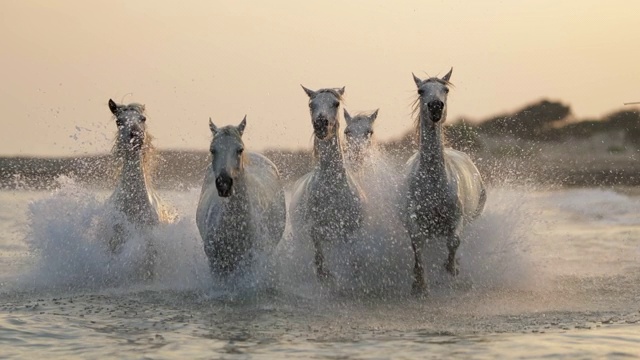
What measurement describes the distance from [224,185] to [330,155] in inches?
58.8

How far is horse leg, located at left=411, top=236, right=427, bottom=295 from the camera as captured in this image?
9.27 metres

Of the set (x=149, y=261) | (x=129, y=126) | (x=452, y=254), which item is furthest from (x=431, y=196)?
(x=129, y=126)

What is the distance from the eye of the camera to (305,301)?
875 cm

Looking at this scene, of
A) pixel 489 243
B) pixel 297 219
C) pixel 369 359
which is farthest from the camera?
pixel 489 243

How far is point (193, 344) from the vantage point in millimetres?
6832

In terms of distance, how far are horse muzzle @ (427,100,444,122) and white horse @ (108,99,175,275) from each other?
2.92m

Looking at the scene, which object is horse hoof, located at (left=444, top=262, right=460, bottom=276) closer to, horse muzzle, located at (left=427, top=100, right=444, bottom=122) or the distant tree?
horse muzzle, located at (left=427, top=100, right=444, bottom=122)

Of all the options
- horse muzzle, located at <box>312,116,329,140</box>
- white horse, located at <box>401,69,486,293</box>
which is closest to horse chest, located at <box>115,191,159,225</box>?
horse muzzle, located at <box>312,116,329,140</box>

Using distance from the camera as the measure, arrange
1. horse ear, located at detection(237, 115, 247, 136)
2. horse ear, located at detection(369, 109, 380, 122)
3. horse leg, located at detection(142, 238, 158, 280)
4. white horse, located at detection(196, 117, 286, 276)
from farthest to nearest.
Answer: horse ear, located at detection(369, 109, 380, 122) → horse leg, located at detection(142, 238, 158, 280) → horse ear, located at detection(237, 115, 247, 136) → white horse, located at detection(196, 117, 286, 276)

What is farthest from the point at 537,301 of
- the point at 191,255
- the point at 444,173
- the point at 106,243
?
the point at 106,243

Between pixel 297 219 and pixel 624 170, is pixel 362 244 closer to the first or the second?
pixel 297 219

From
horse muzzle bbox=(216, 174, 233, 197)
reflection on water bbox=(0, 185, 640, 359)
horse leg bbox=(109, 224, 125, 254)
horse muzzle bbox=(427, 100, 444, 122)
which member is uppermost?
horse muzzle bbox=(427, 100, 444, 122)

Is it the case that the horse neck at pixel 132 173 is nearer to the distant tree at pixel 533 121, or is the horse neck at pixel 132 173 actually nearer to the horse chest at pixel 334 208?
the horse chest at pixel 334 208

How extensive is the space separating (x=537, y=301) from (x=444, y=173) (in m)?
1.46
